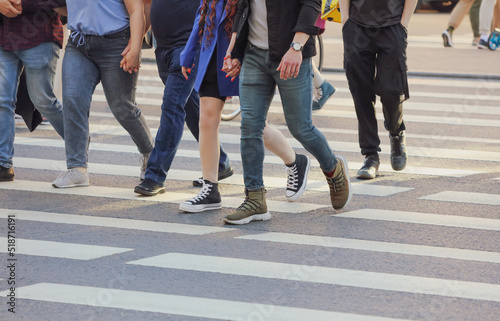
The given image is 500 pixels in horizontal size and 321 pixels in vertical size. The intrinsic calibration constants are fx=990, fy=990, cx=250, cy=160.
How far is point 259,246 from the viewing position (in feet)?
17.8

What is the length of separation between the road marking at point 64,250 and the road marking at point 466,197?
2508 millimetres

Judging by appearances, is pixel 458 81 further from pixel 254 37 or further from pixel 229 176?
pixel 254 37

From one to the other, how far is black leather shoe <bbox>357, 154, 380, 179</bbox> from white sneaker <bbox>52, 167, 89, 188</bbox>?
6.81ft

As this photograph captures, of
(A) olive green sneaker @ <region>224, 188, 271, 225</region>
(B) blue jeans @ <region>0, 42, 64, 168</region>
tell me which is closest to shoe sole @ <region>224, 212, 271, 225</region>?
(A) olive green sneaker @ <region>224, 188, 271, 225</region>

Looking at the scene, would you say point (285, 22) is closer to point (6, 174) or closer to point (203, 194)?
point (203, 194)

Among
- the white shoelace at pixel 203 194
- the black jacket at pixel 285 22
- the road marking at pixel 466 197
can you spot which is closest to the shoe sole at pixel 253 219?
the white shoelace at pixel 203 194

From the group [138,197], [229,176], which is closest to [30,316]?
[138,197]

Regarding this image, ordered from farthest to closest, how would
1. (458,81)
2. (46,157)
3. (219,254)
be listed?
(458,81), (46,157), (219,254)

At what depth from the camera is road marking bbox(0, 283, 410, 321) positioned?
13.8 feet

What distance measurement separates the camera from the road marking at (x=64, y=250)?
518cm

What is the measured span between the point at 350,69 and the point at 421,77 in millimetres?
6908

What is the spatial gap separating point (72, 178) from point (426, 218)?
249 centimetres

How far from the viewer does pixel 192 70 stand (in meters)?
6.41

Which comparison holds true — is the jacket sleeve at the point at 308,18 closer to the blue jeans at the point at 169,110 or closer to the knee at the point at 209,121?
the knee at the point at 209,121
